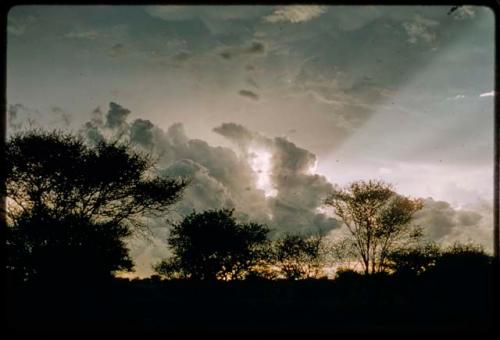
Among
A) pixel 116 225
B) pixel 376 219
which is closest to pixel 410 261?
pixel 376 219

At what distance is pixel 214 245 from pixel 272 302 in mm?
8078

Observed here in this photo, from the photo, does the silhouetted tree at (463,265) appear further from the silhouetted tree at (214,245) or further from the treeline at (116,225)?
the silhouetted tree at (214,245)

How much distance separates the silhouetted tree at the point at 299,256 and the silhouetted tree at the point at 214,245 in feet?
17.1

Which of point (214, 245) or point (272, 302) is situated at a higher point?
point (214, 245)

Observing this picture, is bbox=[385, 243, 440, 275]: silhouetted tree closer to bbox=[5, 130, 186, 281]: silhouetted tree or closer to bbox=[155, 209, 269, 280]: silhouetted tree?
bbox=[155, 209, 269, 280]: silhouetted tree

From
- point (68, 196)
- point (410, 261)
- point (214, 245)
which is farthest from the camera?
point (410, 261)

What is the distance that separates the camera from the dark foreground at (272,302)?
1412 cm

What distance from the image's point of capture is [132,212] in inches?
769

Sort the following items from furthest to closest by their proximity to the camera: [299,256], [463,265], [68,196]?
1. [299,256]
2. [463,265]
3. [68,196]

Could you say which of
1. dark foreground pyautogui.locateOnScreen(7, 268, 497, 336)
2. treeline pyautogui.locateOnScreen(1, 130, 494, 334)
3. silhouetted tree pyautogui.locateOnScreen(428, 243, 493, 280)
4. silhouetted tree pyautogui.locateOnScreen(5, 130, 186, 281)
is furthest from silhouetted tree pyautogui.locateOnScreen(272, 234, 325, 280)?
silhouetted tree pyautogui.locateOnScreen(5, 130, 186, 281)

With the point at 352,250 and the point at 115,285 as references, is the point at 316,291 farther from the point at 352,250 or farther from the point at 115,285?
the point at 115,285

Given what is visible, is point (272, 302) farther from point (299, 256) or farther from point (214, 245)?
point (299, 256)

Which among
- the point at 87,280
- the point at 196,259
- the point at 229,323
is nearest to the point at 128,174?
the point at 87,280

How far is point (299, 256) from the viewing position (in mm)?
35250
